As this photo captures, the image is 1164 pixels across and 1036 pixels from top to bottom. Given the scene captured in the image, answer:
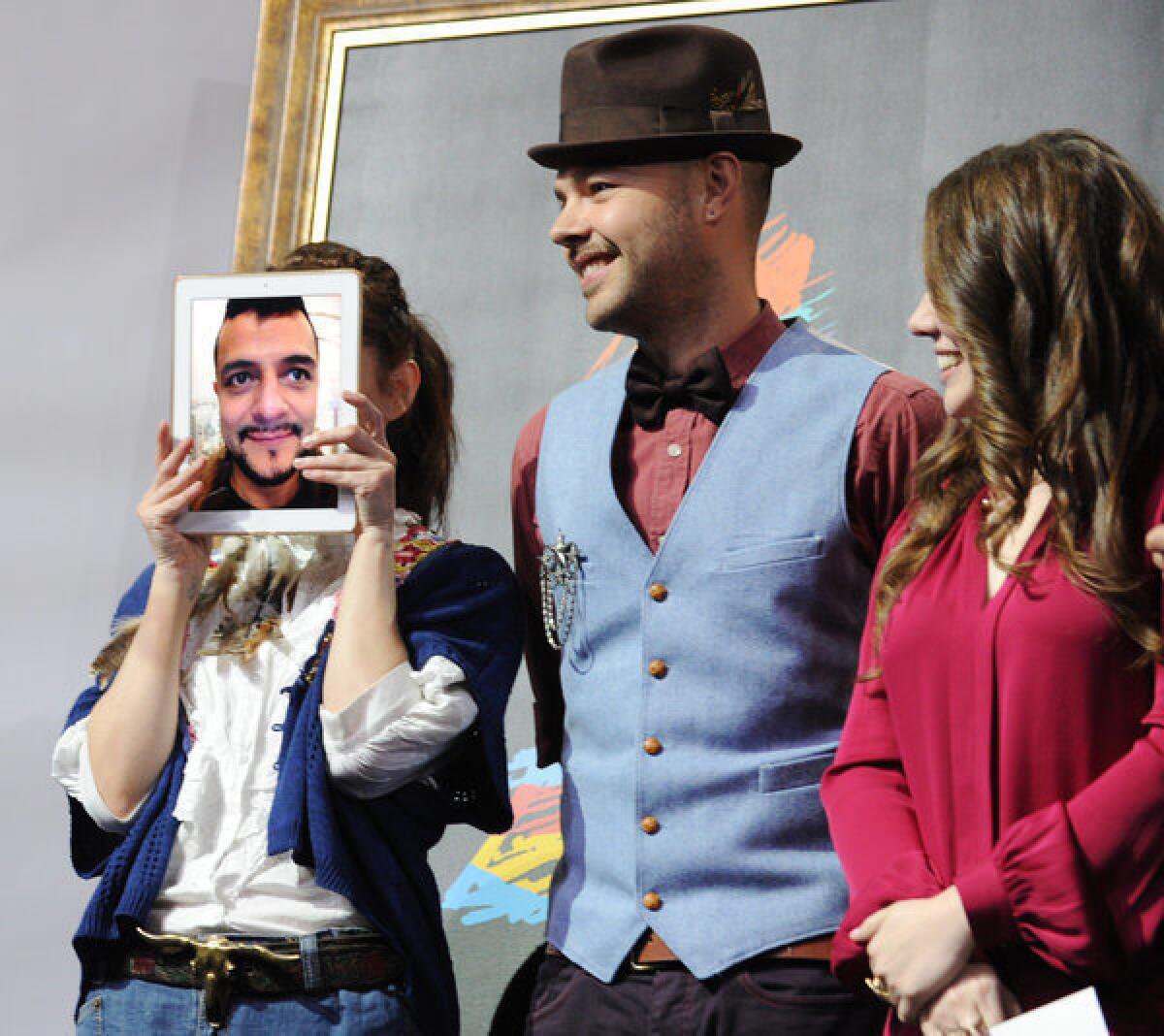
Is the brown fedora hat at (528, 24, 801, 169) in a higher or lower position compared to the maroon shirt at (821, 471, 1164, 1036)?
higher

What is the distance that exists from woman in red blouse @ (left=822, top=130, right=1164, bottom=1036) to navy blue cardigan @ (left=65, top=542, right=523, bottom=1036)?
464 mm

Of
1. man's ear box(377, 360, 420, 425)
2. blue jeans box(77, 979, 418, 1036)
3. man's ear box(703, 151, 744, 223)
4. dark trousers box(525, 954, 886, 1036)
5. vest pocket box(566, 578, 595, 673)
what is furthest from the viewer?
man's ear box(377, 360, 420, 425)

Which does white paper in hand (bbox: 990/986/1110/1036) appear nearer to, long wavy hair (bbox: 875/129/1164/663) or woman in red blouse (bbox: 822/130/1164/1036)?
woman in red blouse (bbox: 822/130/1164/1036)

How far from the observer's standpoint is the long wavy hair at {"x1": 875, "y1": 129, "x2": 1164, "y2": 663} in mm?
1422

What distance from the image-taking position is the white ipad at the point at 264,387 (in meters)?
1.89

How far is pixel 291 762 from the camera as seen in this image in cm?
179

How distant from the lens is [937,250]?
1553 mm

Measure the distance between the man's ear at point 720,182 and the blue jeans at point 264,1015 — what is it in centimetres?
96

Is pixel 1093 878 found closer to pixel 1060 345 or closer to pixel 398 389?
pixel 1060 345

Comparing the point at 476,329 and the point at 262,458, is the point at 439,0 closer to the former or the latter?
the point at 476,329

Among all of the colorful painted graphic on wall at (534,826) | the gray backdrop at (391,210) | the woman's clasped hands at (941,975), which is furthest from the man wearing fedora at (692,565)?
the gray backdrop at (391,210)

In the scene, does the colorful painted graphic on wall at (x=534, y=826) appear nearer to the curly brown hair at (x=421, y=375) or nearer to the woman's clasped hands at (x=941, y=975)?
the curly brown hair at (x=421, y=375)

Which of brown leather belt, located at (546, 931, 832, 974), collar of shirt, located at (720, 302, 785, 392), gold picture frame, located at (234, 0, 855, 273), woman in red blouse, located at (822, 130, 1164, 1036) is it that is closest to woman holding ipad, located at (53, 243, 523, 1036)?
brown leather belt, located at (546, 931, 832, 974)

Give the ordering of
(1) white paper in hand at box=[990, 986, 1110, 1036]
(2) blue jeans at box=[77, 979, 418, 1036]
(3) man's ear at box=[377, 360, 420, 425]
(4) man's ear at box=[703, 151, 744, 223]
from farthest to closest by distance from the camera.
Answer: (3) man's ear at box=[377, 360, 420, 425] < (4) man's ear at box=[703, 151, 744, 223] < (2) blue jeans at box=[77, 979, 418, 1036] < (1) white paper in hand at box=[990, 986, 1110, 1036]
